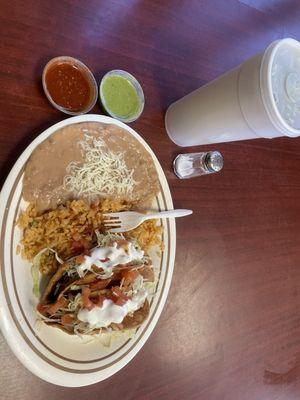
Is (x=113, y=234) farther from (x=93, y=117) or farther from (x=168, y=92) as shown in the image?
(x=168, y=92)

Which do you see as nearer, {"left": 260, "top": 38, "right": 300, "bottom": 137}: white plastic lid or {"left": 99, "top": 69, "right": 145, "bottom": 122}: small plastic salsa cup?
{"left": 260, "top": 38, "right": 300, "bottom": 137}: white plastic lid

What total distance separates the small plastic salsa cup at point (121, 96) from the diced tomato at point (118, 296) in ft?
1.93

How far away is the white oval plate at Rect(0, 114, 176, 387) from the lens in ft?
3.57

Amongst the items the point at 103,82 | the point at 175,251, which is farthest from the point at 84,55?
the point at 175,251

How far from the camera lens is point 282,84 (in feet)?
3.78

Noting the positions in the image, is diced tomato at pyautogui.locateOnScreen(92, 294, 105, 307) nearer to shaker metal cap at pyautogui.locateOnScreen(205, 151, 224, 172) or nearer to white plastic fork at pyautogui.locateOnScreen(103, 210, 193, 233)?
white plastic fork at pyautogui.locateOnScreen(103, 210, 193, 233)

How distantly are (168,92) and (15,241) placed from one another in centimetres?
85

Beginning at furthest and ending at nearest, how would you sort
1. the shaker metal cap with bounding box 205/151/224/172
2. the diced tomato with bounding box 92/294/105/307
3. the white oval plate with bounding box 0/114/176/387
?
the shaker metal cap with bounding box 205/151/224/172
the diced tomato with bounding box 92/294/105/307
the white oval plate with bounding box 0/114/176/387

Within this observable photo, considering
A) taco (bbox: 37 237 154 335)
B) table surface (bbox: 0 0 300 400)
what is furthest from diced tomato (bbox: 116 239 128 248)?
table surface (bbox: 0 0 300 400)

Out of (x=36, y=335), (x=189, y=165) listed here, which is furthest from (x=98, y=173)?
(x=36, y=335)

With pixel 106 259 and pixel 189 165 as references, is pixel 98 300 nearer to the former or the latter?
pixel 106 259

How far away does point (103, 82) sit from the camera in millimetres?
1387

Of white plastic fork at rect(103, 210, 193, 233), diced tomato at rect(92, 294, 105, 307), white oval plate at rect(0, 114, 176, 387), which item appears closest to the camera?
white oval plate at rect(0, 114, 176, 387)

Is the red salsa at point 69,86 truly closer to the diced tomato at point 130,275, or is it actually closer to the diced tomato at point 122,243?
the diced tomato at point 122,243
